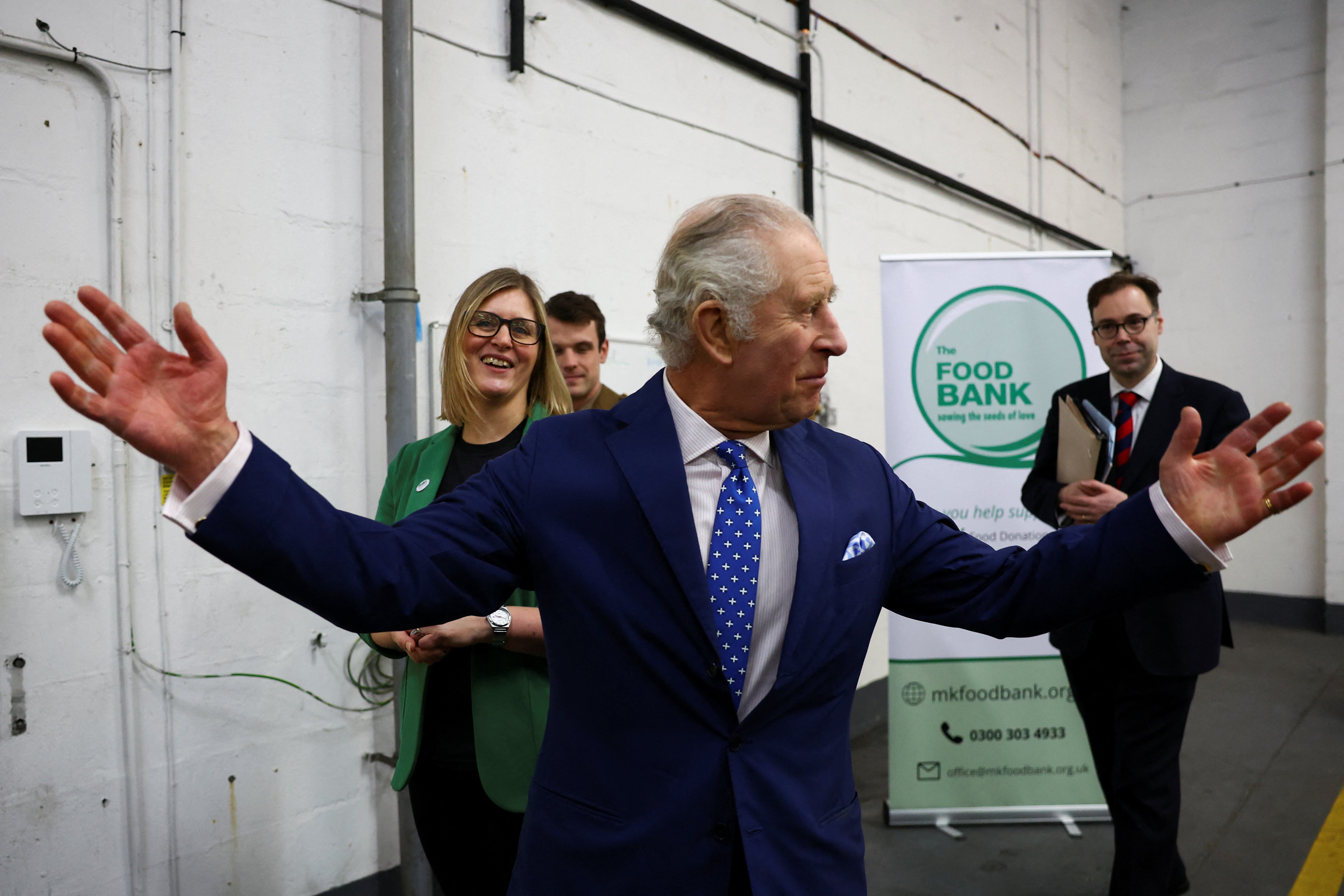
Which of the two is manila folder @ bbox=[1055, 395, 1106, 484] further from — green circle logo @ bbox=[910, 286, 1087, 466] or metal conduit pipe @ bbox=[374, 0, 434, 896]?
metal conduit pipe @ bbox=[374, 0, 434, 896]

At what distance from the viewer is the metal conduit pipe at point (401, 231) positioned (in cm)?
232

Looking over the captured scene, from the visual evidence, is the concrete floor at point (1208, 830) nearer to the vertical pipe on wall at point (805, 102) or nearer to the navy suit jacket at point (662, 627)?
the navy suit jacket at point (662, 627)

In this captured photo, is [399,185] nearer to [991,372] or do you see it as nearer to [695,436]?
[695,436]

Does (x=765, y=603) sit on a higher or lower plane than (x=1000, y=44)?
lower

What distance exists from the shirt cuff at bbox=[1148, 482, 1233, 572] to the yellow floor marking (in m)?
2.29

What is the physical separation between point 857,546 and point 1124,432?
1.61 m

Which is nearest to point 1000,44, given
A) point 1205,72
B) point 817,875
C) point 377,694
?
point 1205,72

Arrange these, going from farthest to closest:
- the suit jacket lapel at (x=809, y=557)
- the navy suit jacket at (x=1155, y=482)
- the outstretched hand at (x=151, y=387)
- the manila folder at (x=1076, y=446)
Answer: the manila folder at (x=1076, y=446) → the navy suit jacket at (x=1155, y=482) → the suit jacket lapel at (x=809, y=557) → the outstretched hand at (x=151, y=387)

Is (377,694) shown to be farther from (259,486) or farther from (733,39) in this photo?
(733,39)

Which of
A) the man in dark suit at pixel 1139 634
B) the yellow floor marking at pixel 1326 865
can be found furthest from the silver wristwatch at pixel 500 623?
the yellow floor marking at pixel 1326 865

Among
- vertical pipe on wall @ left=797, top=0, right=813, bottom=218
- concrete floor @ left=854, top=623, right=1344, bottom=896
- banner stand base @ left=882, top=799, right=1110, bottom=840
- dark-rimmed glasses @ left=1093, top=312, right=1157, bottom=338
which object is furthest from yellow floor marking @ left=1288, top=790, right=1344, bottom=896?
vertical pipe on wall @ left=797, top=0, right=813, bottom=218

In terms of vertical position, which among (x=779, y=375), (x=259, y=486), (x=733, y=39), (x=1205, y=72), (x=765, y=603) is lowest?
(x=765, y=603)

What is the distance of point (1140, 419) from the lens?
7.75 feet

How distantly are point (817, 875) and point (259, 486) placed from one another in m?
0.78
